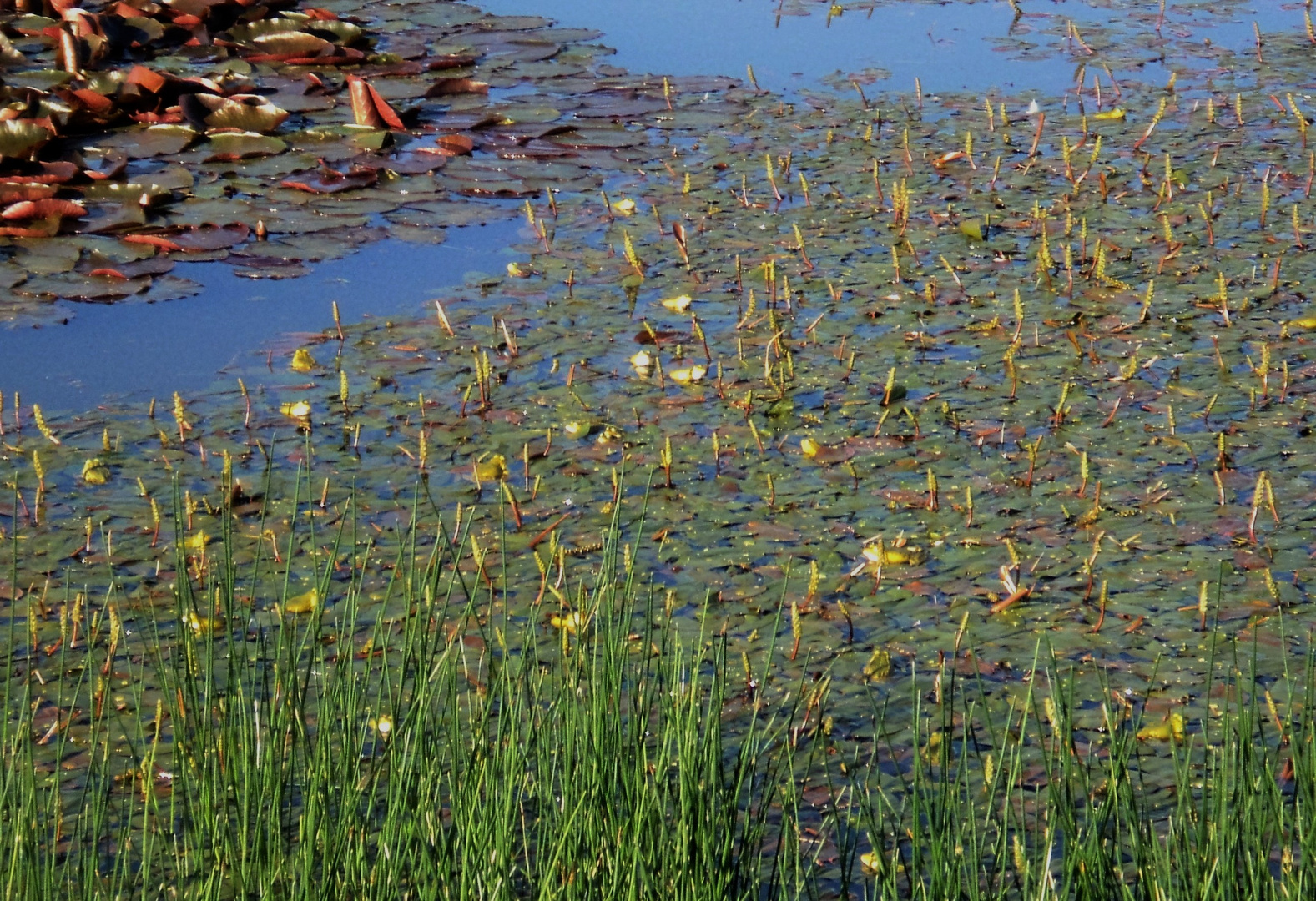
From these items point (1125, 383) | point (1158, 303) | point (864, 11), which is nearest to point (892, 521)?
point (1125, 383)

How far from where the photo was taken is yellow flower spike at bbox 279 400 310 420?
375 cm

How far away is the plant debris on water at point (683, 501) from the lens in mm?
1896

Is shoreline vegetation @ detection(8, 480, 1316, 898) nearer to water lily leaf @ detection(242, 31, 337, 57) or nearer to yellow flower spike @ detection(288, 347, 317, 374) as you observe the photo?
yellow flower spike @ detection(288, 347, 317, 374)

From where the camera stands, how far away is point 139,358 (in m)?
4.21

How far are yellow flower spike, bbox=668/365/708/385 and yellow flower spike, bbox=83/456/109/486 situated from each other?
1.43 m

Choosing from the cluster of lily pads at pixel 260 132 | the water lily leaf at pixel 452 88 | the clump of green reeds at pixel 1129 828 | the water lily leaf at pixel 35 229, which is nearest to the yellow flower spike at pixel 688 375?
the cluster of lily pads at pixel 260 132

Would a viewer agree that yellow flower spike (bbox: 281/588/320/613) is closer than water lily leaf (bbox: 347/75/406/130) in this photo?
Yes

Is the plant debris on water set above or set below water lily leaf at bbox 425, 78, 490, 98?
below

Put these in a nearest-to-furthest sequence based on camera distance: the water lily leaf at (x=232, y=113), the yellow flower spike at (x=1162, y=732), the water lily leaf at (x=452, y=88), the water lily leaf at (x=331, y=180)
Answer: the yellow flower spike at (x=1162, y=732) < the water lily leaf at (x=331, y=180) < the water lily leaf at (x=232, y=113) < the water lily leaf at (x=452, y=88)

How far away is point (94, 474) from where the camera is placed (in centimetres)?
346

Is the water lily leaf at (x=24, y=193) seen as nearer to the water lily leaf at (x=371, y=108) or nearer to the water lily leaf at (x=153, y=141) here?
the water lily leaf at (x=153, y=141)

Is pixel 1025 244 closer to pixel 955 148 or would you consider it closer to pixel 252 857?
pixel 955 148

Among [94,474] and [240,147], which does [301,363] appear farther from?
[240,147]

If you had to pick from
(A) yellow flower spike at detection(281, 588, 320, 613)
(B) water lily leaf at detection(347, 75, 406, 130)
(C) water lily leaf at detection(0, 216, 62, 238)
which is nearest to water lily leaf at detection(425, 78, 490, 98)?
(B) water lily leaf at detection(347, 75, 406, 130)
